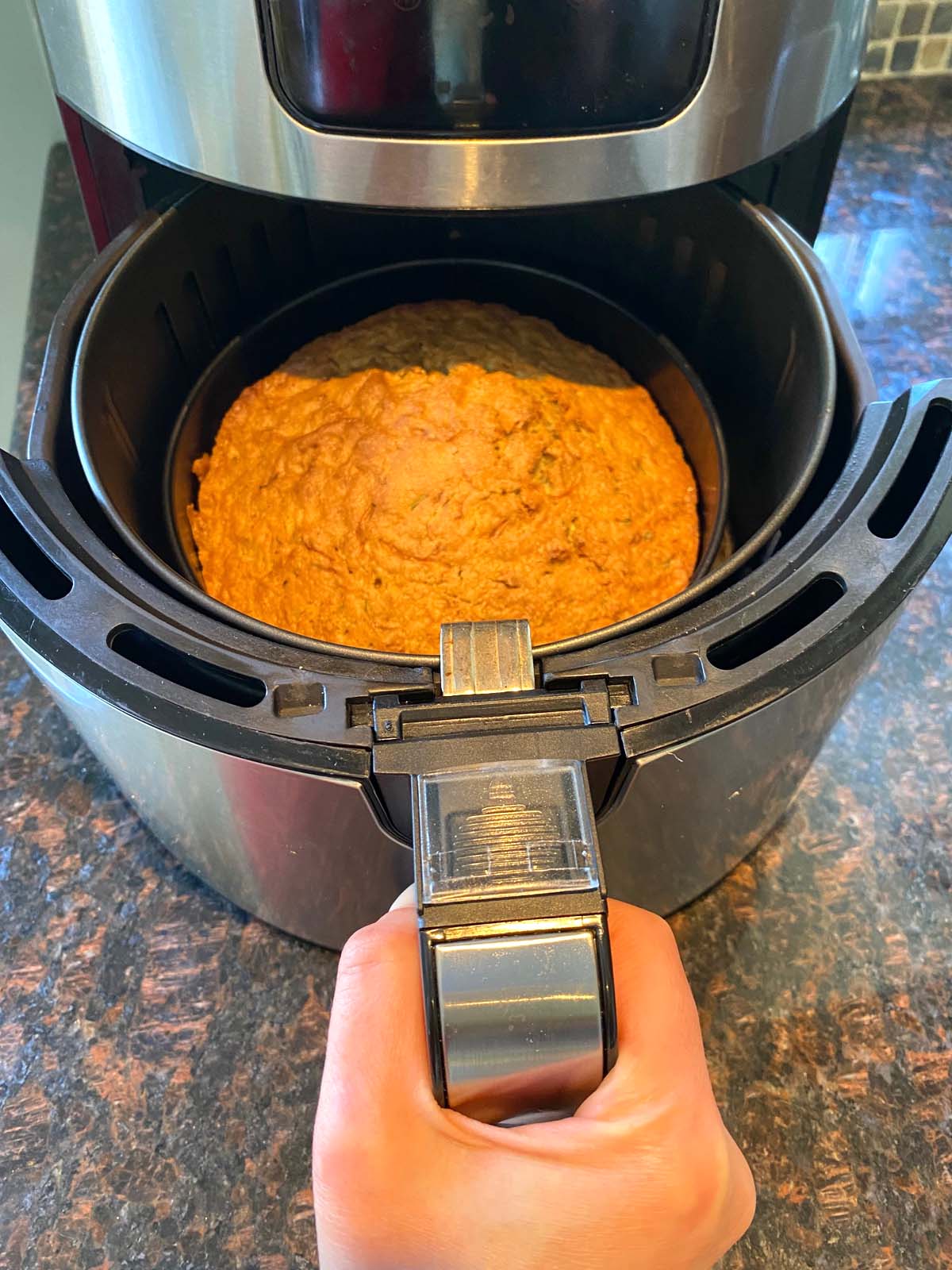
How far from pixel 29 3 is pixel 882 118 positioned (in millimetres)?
1001

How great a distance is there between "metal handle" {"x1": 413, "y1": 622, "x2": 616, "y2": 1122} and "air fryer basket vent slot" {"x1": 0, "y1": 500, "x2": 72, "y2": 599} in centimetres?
29

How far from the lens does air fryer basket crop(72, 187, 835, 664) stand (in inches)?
26.4

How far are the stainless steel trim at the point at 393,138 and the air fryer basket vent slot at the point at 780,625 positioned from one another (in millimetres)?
253

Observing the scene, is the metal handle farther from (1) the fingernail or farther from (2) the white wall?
(2) the white wall

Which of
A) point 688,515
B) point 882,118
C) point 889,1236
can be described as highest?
point 882,118

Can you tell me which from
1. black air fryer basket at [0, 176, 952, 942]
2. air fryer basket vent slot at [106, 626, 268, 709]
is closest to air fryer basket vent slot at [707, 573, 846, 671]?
black air fryer basket at [0, 176, 952, 942]

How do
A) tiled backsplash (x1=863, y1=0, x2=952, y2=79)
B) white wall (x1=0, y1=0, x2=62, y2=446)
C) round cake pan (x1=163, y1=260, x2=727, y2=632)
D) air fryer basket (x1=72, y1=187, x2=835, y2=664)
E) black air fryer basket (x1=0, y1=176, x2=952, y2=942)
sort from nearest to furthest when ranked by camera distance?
black air fryer basket (x1=0, y1=176, x2=952, y2=942)
air fryer basket (x1=72, y1=187, x2=835, y2=664)
round cake pan (x1=163, y1=260, x2=727, y2=632)
white wall (x1=0, y1=0, x2=62, y2=446)
tiled backsplash (x1=863, y1=0, x2=952, y2=79)

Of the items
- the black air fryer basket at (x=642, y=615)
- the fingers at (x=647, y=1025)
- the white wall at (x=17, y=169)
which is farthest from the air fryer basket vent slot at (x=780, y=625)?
the white wall at (x=17, y=169)

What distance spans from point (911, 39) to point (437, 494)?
3.18ft

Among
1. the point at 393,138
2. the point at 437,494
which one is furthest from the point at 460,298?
the point at 393,138

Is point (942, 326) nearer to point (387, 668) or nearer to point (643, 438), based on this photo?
point (643, 438)

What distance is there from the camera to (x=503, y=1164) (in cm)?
38

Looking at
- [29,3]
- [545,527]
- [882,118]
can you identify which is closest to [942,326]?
[882,118]

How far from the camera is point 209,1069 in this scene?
2.04ft
